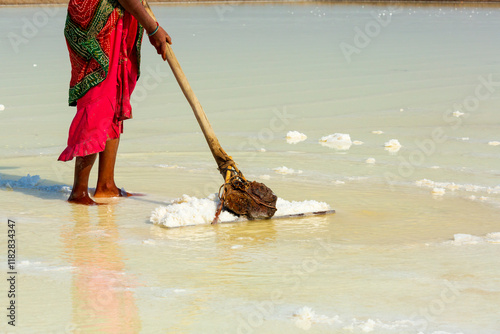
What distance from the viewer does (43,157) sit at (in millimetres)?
5559

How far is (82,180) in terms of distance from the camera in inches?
166

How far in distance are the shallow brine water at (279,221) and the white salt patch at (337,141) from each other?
0.05ft

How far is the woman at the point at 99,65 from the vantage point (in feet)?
13.2

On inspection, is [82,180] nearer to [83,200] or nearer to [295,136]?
[83,200]

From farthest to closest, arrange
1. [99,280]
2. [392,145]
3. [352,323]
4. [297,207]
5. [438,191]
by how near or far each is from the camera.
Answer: [392,145] < [438,191] < [297,207] < [99,280] < [352,323]

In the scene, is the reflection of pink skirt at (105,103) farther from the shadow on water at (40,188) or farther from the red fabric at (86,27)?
Result: the shadow on water at (40,188)

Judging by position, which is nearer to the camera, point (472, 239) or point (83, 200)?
point (472, 239)

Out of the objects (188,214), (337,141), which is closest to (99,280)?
(188,214)

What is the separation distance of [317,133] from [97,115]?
282 cm

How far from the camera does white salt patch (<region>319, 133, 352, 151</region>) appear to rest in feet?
19.9

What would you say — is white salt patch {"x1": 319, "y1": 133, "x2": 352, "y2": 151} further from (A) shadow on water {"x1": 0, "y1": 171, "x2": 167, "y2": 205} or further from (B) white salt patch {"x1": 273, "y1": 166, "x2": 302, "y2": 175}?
(A) shadow on water {"x1": 0, "y1": 171, "x2": 167, "y2": 205}

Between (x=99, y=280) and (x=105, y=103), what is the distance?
1356 millimetres

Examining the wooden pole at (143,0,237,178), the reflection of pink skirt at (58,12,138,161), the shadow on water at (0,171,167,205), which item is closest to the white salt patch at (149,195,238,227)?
the wooden pole at (143,0,237,178)

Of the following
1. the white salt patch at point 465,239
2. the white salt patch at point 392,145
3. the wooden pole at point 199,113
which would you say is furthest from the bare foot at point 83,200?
the white salt patch at point 392,145
